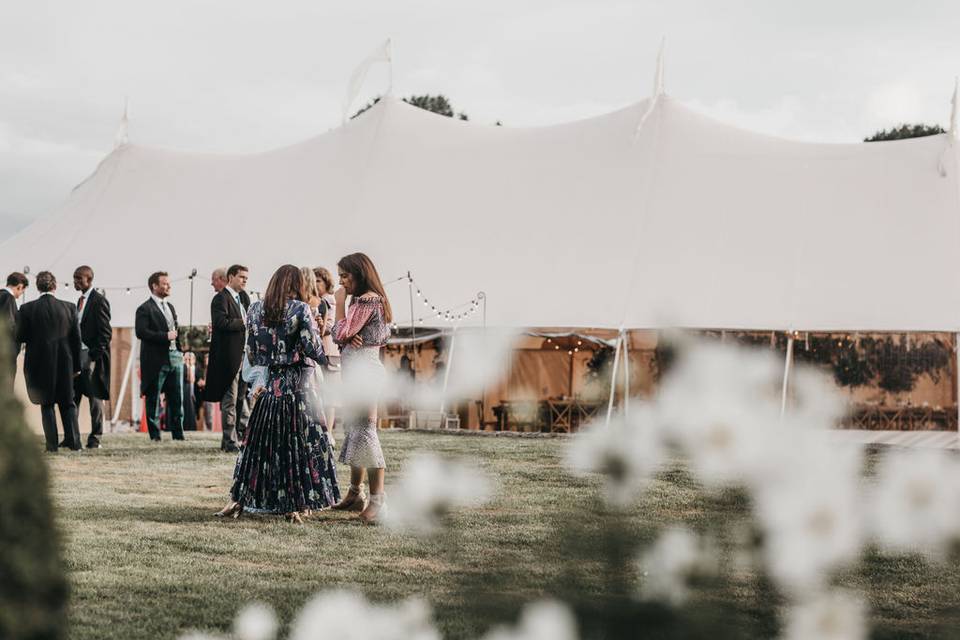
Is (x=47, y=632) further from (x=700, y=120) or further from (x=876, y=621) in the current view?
(x=700, y=120)

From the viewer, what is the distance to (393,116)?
1659 centimetres

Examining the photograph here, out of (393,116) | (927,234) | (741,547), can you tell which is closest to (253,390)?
(741,547)

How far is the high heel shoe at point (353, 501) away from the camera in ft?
22.2

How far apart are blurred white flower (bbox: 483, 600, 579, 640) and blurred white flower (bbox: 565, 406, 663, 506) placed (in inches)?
5.0

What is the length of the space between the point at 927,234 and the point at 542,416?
5316mm

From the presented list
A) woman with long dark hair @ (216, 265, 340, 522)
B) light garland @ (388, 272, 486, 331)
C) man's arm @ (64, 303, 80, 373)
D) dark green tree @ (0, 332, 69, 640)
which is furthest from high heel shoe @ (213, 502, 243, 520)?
light garland @ (388, 272, 486, 331)

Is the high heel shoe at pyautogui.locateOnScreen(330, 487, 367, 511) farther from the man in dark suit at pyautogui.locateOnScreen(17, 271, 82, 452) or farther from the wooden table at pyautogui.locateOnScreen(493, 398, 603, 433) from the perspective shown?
the wooden table at pyautogui.locateOnScreen(493, 398, 603, 433)

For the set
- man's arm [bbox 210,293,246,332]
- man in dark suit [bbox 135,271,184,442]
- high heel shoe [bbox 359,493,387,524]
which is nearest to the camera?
high heel shoe [bbox 359,493,387,524]

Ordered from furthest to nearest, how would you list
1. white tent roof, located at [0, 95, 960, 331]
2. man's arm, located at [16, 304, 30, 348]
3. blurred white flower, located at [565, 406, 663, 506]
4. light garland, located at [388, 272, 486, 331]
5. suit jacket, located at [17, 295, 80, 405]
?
light garland, located at [388, 272, 486, 331] < white tent roof, located at [0, 95, 960, 331] < man's arm, located at [16, 304, 30, 348] < suit jacket, located at [17, 295, 80, 405] < blurred white flower, located at [565, 406, 663, 506]

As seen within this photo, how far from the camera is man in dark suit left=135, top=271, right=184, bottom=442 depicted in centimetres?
1099

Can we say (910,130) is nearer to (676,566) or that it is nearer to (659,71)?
(659,71)

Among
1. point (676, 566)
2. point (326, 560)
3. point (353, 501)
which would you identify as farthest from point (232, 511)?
point (676, 566)

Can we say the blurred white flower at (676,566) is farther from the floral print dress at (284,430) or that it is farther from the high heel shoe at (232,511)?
the high heel shoe at (232,511)

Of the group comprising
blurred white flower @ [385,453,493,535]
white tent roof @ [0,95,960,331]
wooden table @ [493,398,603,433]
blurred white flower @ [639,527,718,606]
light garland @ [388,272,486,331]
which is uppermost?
white tent roof @ [0,95,960,331]
